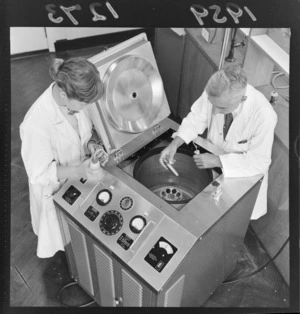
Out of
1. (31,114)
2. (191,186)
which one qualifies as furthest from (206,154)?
(31,114)

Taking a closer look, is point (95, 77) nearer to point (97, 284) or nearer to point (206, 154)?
point (206, 154)

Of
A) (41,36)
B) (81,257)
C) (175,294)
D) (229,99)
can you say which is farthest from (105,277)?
(41,36)

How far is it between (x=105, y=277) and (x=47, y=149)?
0.55 m

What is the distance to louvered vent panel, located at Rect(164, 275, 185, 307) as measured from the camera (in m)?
1.33

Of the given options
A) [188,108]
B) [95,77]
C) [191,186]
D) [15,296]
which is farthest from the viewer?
[188,108]

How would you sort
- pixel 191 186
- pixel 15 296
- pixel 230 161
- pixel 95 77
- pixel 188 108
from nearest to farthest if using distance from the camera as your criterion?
1. pixel 95 77
2. pixel 230 161
3. pixel 191 186
4. pixel 15 296
5. pixel 188 108

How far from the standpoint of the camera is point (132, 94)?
4.99 feet

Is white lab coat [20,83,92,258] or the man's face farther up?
the man's face

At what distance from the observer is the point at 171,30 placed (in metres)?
2.26

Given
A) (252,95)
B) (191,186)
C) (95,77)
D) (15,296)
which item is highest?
(95,77)

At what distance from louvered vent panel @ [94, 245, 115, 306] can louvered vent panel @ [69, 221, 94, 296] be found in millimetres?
73

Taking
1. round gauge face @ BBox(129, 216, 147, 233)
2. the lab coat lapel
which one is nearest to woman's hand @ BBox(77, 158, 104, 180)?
the lab coat lapel

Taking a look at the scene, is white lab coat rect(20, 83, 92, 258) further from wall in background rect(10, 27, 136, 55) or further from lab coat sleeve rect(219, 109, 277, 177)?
wall in background rect(10, 27, 136, 55)

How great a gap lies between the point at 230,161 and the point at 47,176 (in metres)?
0.65
